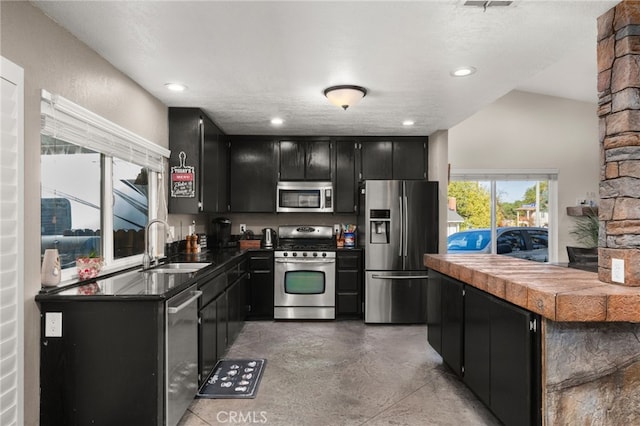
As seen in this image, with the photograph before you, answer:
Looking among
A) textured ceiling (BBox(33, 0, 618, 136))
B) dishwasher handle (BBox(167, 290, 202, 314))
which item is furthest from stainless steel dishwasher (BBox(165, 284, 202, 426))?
textured ceiling (BBox(33, 0, 618, 136))

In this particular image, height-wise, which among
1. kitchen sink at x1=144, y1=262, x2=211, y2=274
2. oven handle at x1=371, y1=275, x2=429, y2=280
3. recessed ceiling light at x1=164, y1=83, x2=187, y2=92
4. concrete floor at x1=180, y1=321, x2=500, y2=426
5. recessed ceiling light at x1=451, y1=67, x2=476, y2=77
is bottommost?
concrete floor at x1=180, y1=321, x2=500, y2=426

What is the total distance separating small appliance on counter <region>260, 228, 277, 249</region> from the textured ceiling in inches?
75.6

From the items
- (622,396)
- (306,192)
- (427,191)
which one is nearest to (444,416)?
(622,396)

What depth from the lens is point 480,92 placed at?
3.35m

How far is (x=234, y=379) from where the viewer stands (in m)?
3.08

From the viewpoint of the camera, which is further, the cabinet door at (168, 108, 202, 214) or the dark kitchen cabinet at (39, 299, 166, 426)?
the cabinet door at (168, 108, 202, 214)

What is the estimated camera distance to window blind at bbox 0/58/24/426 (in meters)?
1.74

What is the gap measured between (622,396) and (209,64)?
3.06 meters

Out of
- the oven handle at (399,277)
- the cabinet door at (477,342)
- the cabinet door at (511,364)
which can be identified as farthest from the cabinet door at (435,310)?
the oven handle at (399,277)

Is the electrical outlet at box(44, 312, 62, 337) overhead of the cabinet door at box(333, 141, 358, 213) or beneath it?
beneath

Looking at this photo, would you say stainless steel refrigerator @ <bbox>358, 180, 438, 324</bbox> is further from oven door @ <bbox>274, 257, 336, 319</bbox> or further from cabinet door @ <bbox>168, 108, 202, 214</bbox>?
cabinet door @ <bbox>168, 108, 202, 214</bbox>

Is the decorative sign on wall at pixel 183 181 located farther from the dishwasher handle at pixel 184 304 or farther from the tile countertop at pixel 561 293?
the tile countertop at pixel 561 293

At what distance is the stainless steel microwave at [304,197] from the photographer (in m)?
5.14

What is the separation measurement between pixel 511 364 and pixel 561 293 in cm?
57
